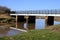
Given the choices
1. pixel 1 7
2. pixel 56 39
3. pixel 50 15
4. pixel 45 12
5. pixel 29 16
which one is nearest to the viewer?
pixel 56 39

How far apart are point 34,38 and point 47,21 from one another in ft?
94.4

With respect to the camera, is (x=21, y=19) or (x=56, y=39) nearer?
(x=56, y=39)

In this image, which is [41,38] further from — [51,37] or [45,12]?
[45,12]

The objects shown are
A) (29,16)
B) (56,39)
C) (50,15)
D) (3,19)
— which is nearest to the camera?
(56,39)

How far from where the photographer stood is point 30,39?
43.5 ft

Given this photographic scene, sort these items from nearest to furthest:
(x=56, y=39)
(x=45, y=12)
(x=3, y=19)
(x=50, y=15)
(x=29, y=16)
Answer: (x=56, y=39) → (x=50, y=15) → (x=45, y=12) → (x=29, y=16) → (x=3, y=19)

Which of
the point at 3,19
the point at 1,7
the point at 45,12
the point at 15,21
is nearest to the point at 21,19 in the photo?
the point at 15,21

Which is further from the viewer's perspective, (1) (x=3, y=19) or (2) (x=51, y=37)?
(1) (x=3, y=19)

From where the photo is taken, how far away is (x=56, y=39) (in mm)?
12695

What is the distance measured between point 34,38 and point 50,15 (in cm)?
2731

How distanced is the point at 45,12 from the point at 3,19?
1984cm

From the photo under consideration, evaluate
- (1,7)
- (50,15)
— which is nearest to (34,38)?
(50,15)

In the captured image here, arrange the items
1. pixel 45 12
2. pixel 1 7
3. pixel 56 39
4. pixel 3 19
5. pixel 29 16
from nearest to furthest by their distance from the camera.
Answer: pixel 56 39
pixel 45 12
pixel 29 16
pixel 3 19
pixel 1 7

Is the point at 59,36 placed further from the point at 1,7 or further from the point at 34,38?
the point at 1,7
